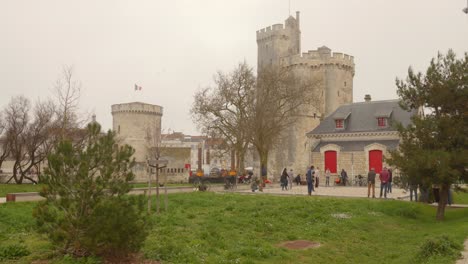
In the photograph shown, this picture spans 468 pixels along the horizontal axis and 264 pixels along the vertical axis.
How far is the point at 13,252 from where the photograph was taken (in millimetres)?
9648

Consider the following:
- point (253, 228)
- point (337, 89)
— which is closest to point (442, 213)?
point (253, 228)

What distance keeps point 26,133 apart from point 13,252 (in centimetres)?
3203

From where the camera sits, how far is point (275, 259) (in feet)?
35.3

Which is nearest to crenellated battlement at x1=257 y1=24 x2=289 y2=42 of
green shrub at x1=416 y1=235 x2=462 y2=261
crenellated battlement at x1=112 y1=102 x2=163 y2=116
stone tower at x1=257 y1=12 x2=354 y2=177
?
stone tower at x1=257 y1=12 x2=354 y2=177

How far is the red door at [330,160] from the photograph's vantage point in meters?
38.3

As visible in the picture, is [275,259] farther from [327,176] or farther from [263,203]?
[327,176]

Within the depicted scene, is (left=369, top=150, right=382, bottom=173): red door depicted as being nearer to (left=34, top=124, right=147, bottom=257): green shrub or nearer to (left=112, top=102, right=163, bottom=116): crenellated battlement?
(left=112, top=102, right=163, bottom=116): crenellated battlement

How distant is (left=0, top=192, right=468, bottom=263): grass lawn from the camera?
10.7 m

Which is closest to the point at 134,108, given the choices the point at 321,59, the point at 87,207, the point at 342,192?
the point at 321,59

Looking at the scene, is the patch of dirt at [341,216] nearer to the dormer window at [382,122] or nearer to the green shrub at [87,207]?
the green shrub at [87,207]

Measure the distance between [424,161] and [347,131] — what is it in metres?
21.9

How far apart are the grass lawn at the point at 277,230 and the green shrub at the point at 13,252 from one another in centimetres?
A: 15

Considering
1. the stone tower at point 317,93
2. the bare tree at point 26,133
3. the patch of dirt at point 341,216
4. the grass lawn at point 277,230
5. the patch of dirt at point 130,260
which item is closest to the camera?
the patch of dirt at point 130,260

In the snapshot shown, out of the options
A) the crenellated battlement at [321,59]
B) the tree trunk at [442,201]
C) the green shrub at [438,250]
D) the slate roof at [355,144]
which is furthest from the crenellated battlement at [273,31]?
the green shrub at [438,250]
